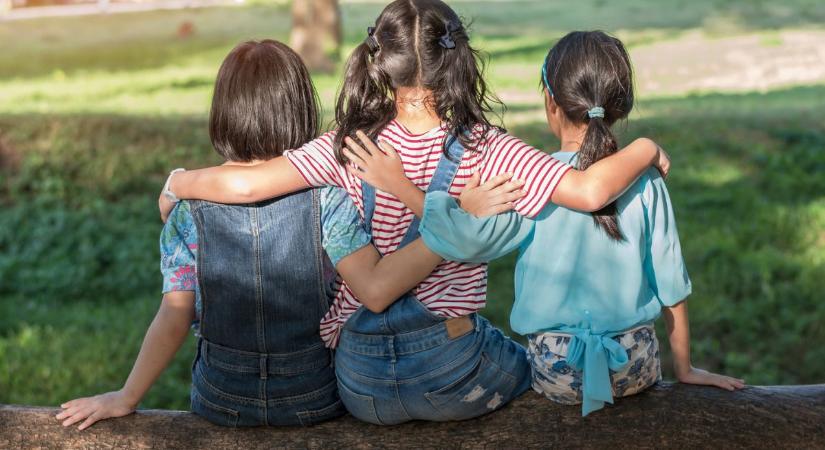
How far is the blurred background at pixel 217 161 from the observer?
5398mm

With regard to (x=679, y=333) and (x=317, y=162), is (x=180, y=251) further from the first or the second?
(x=679, y=333)

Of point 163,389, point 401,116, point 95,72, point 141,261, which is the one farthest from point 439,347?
point 95,72

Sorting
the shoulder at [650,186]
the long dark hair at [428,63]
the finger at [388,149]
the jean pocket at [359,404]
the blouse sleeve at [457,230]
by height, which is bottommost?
the jean pocket at [359,404]

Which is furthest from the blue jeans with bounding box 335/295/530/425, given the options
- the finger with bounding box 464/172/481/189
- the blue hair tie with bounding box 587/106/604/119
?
the blue hair tie with bounding box 587/106/604/119

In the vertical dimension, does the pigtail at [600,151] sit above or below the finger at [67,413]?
above

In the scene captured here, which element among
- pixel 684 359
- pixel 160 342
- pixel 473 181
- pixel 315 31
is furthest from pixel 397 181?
pixel 315 31

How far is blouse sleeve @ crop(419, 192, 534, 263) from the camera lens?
89.4 inches

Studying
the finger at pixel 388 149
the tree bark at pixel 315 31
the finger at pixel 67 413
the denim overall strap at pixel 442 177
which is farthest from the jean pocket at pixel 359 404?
the tree bark at pixel 315 31

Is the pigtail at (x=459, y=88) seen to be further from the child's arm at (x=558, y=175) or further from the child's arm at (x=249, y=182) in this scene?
the child's arm at (x=249, y=182)

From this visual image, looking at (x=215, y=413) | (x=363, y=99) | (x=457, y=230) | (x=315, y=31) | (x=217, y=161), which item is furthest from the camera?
(x=315, y=31)

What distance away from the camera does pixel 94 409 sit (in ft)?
8.54

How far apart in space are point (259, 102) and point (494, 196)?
0.65m

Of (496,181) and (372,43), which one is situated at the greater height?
(372,43)

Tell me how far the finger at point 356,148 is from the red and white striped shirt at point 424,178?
55 mm
